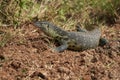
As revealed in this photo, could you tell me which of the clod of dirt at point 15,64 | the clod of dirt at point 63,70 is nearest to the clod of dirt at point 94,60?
the clod of dirt at point 63,70

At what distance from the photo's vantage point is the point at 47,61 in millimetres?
6820

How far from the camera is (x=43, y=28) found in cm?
766

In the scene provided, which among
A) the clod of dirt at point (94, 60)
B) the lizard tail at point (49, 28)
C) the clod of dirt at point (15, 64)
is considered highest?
the lizard tail at point (49, 28)

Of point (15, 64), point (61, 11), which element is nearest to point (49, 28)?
point (61, 11)

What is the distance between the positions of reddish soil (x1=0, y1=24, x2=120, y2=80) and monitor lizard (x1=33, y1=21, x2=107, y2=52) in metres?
0.13

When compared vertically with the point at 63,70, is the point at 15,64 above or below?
above

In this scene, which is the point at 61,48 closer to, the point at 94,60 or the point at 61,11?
the point at 94,60

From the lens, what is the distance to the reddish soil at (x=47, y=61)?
21.0ft

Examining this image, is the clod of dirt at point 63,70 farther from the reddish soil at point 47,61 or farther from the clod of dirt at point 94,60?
the clod of dirt at point 94,60

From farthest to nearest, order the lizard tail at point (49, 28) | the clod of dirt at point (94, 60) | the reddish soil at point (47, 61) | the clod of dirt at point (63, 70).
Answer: the lizard tail at point (49, 28)
the clod of dirt at point (94, 60)
the clod of dirt at point (63, 70)
the reddish soil at point (47, 61)

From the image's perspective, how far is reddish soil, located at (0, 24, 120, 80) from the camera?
640 centimetres

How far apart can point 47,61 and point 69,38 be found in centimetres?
112

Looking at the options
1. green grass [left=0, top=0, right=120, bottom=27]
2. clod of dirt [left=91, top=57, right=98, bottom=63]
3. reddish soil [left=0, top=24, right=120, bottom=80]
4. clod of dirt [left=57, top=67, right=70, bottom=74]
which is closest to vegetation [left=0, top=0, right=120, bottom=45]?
green grass [left=0, top=0, right=120, bottom=27]

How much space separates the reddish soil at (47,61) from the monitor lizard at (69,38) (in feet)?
0.42
